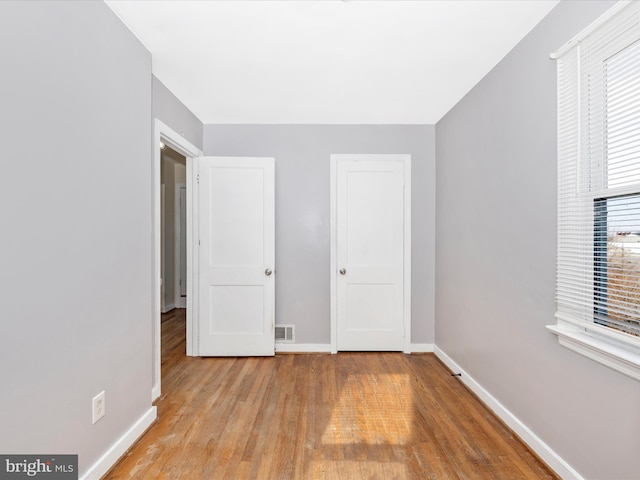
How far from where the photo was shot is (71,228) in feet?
4.93

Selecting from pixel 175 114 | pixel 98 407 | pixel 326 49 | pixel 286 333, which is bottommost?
pixel 286 333

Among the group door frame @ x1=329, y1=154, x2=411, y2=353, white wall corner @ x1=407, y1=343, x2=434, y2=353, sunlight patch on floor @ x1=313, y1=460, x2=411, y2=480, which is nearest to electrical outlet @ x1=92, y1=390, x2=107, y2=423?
sunlight patch on floor @ x1=313, y1=460, x2=411, y2=480

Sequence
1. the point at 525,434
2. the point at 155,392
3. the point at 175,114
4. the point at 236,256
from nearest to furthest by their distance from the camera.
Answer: the point at 525,434
the point at 155,392
the point at 175,114
the point at 236,256

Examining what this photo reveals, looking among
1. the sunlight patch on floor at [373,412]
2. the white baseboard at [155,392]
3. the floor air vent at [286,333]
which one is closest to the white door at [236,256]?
the floor air vent at [286,333]

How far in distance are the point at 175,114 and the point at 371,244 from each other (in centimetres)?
226

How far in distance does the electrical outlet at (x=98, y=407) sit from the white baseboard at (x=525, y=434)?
7.84 feet

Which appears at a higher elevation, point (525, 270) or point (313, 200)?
point (313, 200)

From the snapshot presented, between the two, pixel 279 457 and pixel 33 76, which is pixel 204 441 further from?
pixel 33 76

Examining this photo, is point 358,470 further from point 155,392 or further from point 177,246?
point 177,246

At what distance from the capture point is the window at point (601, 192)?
137 centimetres

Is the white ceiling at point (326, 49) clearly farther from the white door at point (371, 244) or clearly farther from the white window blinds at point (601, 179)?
the white door at point (371, 244)

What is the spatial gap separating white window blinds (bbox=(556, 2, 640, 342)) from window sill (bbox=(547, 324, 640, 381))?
0.06m

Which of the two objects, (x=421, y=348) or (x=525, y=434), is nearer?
(x=525, y=434)

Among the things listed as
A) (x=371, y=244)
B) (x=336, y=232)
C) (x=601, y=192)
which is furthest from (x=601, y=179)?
(x=336, y=232)
